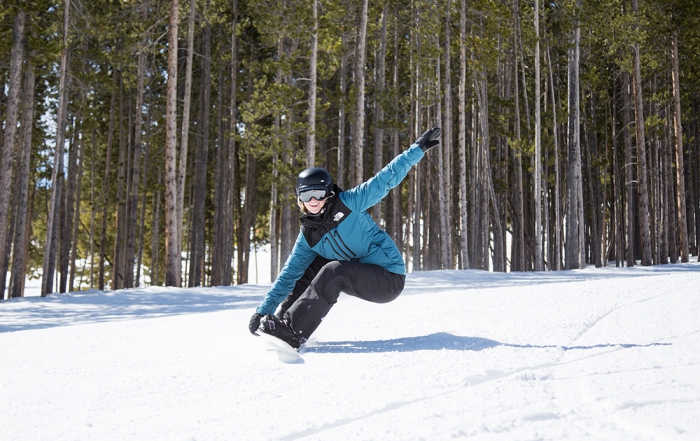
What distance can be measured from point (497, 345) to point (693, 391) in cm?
127

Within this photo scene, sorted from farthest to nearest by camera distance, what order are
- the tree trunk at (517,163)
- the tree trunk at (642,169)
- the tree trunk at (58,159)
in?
the tree trunk at (517,163) < the tree trunk at (642,169) < the tree trunk at (58,159)

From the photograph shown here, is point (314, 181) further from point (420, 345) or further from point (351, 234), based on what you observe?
point (420, 345)

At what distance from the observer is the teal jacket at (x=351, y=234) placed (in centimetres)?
368

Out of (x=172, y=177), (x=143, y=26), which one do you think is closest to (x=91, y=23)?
(x=143, y=26)

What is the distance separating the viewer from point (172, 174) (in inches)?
529

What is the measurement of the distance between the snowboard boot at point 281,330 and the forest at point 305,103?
10586mm

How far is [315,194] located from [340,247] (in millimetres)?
416

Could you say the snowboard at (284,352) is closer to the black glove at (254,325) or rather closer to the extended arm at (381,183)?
the black glove at (254,325)

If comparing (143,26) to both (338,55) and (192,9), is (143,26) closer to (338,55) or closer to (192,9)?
(192,9)

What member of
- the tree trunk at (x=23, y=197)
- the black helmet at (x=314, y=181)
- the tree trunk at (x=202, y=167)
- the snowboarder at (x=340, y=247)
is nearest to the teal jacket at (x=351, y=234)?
the snowboarder at (x=340, y=247)

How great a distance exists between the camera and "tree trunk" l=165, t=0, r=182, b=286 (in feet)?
44.2

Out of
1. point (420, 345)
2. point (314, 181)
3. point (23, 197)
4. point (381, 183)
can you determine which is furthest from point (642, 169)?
point (23, 197)

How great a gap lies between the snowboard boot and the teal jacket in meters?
0.38

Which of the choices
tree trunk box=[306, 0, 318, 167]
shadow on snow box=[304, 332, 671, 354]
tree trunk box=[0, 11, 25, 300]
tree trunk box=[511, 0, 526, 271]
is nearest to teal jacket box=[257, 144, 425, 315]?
shadow on snow box=[304, 332, 671, 354]
